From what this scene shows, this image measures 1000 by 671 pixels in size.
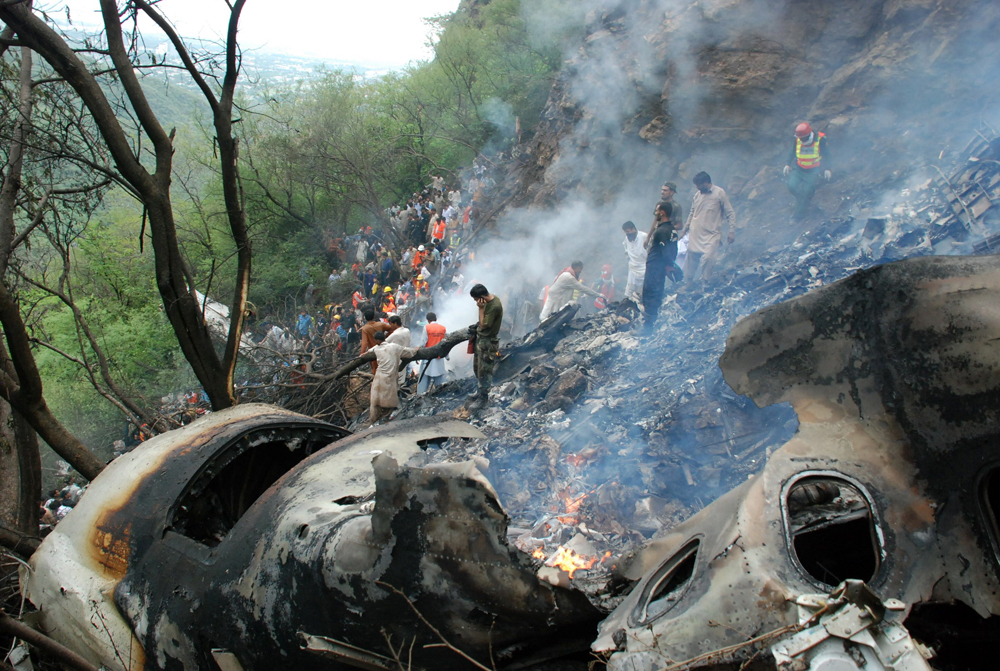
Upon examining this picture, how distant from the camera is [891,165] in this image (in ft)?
29.8

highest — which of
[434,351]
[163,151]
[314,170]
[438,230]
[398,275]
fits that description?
[314,170]

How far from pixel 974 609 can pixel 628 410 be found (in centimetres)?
493

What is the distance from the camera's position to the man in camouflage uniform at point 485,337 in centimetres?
734

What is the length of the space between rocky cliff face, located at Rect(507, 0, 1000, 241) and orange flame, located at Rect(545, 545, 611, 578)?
729 centimetres

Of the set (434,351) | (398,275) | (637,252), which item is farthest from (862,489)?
(398,275)

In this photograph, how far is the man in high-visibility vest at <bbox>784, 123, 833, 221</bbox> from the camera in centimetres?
852

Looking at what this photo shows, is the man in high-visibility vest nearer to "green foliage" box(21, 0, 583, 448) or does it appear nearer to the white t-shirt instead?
the white t-shirt

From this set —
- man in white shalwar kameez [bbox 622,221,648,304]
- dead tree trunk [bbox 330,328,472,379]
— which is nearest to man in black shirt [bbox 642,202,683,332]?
man in white shalwar kameez [bbox 622,221,648,304]

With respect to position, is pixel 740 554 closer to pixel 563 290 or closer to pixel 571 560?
pixel 571 560

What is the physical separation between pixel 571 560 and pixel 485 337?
12.1ft

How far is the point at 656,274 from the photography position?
8.02 m

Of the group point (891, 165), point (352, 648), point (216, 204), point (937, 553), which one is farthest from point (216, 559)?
point (216, 204)

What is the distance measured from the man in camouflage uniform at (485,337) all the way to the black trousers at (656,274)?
213 centimetres

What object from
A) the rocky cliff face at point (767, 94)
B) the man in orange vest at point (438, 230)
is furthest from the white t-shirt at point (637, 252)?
the man in orange vest at point (438, 230)
